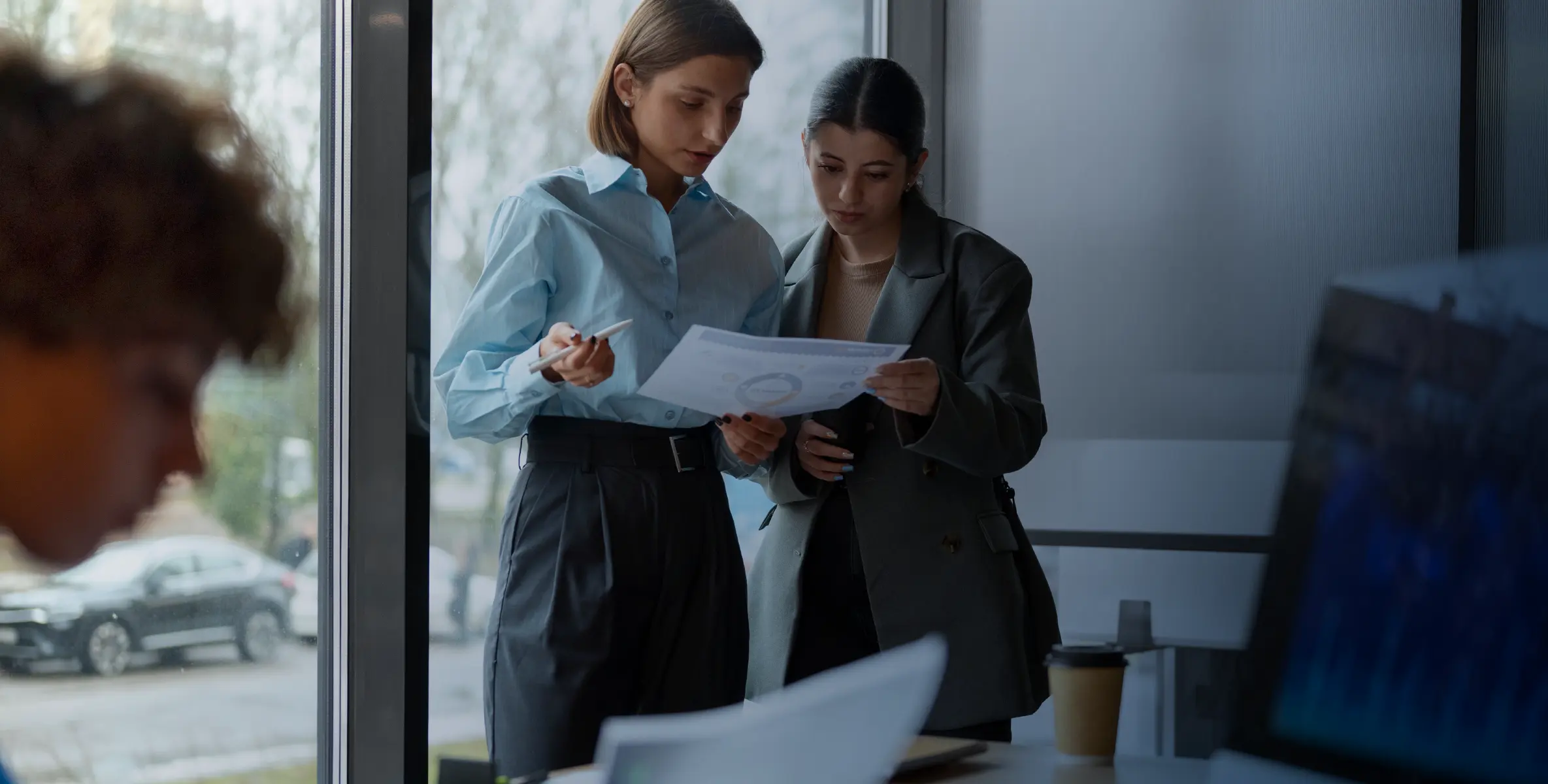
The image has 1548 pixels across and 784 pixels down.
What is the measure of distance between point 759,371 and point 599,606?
34 cm

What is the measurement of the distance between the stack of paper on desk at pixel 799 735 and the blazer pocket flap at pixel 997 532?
1.36 m

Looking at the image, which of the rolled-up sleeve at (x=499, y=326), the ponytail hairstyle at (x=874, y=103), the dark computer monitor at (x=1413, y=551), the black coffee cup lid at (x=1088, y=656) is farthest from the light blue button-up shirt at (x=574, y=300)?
the dark computer monitor at (x=1413, y=551)

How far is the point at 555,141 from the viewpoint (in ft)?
7.34

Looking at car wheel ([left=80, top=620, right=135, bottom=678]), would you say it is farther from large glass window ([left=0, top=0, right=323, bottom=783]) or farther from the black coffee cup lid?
the black coffee cup lid

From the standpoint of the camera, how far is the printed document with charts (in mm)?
1435

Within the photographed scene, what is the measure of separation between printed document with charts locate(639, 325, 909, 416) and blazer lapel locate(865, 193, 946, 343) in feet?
0.85

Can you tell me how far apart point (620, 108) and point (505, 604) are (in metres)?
0.67

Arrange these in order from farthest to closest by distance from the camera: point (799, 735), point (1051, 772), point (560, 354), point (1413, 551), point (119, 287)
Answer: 1. point (560, 354)
2. point (1051, 772)
3. point (119, 287)
4. point (1413, 551)
5. point (799, 735)

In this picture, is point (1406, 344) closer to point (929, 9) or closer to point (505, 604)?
point (505, 604)

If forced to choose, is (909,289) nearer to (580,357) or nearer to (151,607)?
(580,357)

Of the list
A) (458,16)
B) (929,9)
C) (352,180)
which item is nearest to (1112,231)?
(929,9)

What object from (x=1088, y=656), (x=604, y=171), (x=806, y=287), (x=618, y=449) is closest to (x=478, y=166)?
(x=604, y=171)

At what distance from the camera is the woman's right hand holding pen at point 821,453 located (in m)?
1.83

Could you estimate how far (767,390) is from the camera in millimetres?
1562
